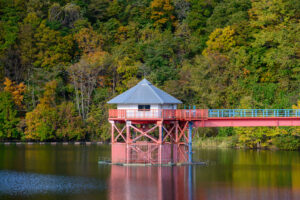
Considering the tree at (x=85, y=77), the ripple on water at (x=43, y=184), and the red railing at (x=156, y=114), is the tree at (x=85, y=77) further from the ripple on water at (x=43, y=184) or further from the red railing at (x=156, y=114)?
the ripple on water at (x=43, y=184)

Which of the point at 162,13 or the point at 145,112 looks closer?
the point at 145,112

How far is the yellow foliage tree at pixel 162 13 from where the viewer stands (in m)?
108

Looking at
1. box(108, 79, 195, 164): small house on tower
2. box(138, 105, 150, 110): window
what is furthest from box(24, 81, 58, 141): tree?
box(138, 105, 150, 110): window

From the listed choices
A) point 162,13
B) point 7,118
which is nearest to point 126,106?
point 7,118

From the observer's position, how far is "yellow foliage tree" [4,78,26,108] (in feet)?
308

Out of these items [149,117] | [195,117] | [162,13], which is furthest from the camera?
[162,13]

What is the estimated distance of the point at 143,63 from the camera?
98500 mm

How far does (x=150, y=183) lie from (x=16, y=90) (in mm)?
49616

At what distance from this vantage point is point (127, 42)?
326ft

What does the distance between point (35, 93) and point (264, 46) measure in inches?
1234

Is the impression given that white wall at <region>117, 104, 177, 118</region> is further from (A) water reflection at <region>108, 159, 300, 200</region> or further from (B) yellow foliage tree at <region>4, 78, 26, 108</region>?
(B) yellow foliage tree at <region>4, 78, 26, 108</region>

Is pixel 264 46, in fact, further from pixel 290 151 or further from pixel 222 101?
A: pixel 290 151

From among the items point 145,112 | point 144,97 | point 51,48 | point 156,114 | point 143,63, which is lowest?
point 156,114

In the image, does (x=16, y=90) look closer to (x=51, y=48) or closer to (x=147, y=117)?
(x=51, y=48)
